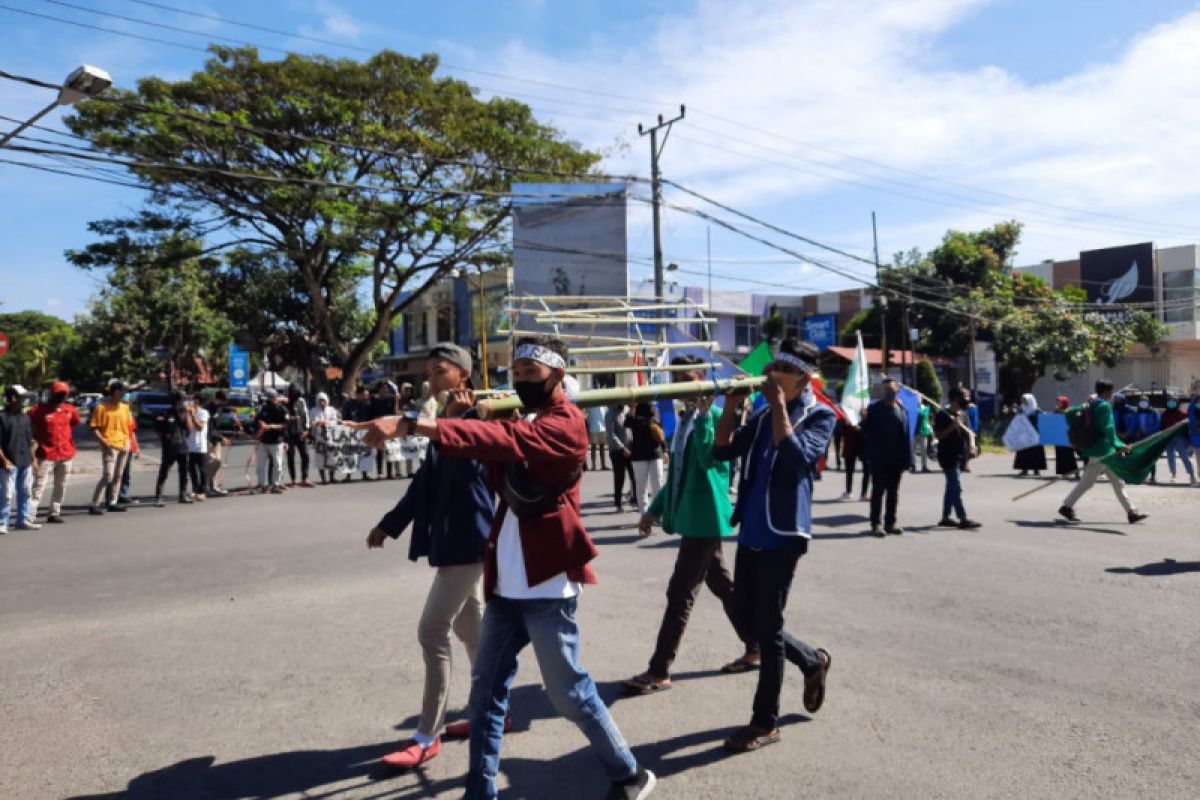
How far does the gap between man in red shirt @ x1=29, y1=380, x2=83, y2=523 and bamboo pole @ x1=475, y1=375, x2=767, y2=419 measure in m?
9.92

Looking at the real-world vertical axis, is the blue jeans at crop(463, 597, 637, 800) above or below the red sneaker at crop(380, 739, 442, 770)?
above

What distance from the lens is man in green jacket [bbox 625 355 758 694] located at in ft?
16.0

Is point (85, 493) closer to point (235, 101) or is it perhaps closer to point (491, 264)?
point (235, 101)

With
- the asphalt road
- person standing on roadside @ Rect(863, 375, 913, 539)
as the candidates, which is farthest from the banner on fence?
person standing on roadside @ Rect(863, 375, 913, 539)

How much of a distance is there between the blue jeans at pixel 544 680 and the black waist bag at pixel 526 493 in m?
0.36

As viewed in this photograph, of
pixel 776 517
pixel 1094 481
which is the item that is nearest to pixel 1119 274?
pixel 1094 481

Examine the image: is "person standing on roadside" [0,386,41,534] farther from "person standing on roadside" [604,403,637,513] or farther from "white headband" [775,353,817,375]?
"white headband" [775,353,817,375]

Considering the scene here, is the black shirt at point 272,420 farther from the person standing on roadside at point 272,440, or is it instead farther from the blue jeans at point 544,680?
the blue jeans at point 544,680

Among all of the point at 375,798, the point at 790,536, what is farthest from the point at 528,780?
the point at 790,536

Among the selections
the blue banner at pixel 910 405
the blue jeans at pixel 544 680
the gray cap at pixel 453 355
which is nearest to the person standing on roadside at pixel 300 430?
the blue banner at pixel 910 405

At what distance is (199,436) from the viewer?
1396 cm

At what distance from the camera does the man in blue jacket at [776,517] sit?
4.08m

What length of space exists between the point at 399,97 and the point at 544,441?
25650 mm

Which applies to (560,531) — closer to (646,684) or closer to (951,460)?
(646,684)
